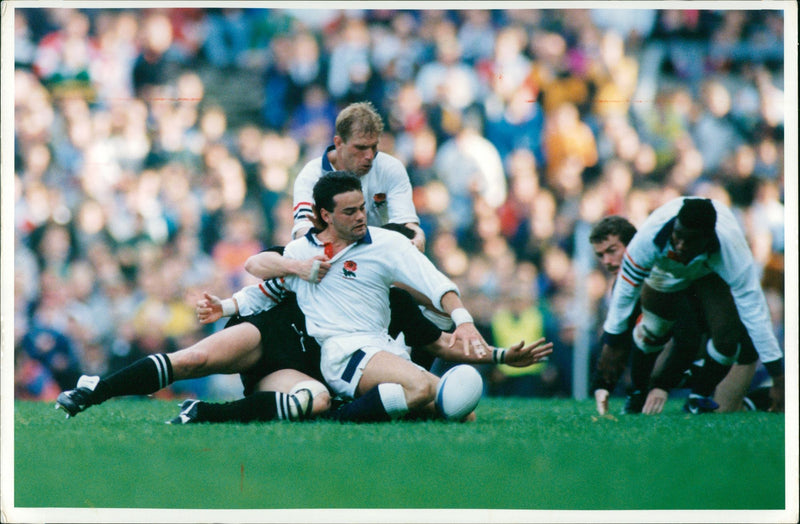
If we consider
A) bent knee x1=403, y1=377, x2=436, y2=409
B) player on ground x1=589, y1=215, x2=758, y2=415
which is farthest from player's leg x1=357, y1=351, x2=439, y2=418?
player on ground x1=589, y1=215, x2=758, y2=415

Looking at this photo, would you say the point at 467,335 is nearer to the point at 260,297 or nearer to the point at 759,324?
the point at 260,297

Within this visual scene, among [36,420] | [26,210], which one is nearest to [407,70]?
[26,210]

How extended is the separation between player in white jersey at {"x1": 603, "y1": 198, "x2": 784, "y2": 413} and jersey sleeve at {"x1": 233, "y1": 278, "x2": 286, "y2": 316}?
1.79 meters

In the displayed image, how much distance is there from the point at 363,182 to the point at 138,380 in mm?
1670

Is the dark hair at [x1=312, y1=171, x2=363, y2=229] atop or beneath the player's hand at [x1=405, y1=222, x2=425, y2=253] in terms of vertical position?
atop

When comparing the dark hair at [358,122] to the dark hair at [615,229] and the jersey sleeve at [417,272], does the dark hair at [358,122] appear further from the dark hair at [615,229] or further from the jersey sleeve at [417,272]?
the dark hair at [615,229]

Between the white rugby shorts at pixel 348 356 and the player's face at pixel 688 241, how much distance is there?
4.78ft

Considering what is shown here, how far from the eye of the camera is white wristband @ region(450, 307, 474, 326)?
4616mm

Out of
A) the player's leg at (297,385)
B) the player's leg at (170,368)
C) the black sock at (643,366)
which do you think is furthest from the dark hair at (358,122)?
the black sock at (643,366)

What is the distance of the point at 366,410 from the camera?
15.7 feet

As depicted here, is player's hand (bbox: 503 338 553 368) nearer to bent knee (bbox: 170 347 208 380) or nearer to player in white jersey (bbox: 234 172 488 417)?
player in white jersey (bbox: 234 172 488 417)

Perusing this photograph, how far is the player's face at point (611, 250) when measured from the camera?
5.97 meters

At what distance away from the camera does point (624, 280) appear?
5.45 meters

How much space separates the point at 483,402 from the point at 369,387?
2.21 metres
